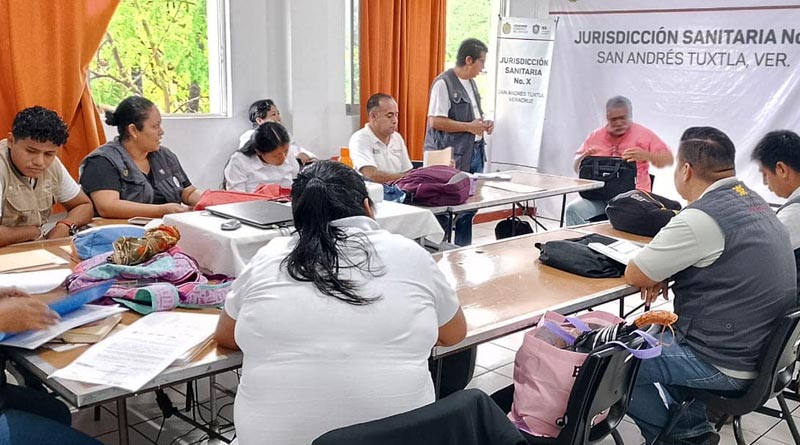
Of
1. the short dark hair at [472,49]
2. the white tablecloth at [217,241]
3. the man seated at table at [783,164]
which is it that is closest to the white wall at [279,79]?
the short dark hair at [472,49]

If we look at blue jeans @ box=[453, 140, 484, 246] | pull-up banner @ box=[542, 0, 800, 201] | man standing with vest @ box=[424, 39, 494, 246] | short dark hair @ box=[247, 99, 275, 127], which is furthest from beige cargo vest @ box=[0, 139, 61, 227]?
pull-up banner @ box=[542, 0, 800, 201]

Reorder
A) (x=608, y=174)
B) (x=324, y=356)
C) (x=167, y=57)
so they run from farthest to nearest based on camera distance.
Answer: (x=167, y=57) → (x=608, y=174) → (x=324, y=356)

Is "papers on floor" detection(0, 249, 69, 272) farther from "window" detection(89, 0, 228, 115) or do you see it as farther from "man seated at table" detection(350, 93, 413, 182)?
"window" detection(89, 0, 228, 115)

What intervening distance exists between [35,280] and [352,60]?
3.74 metres

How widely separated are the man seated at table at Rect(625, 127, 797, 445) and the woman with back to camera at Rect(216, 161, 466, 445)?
3.22ft

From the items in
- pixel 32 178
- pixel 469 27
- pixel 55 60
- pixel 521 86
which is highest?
pixel 469 27

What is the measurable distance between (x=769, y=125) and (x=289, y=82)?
3.38 metres

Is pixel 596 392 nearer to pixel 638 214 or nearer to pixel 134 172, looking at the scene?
pixel 638 214

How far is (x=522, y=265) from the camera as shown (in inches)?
102

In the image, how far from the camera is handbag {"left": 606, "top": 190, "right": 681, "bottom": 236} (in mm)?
3021

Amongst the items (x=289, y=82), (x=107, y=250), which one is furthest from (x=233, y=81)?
(x=107, y=250)

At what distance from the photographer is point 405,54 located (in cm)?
557

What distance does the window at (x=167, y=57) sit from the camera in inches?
174

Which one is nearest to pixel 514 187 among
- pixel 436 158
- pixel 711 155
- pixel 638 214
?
pixel 436 158
